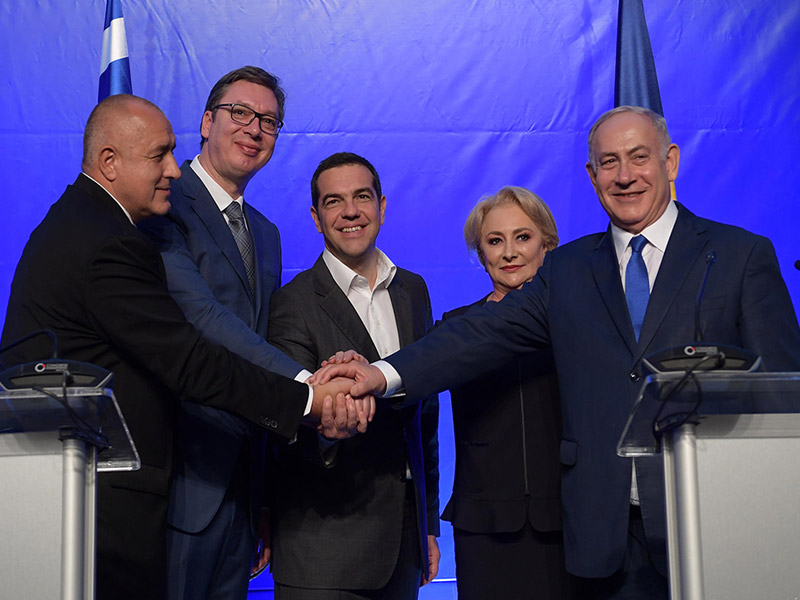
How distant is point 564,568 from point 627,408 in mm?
478

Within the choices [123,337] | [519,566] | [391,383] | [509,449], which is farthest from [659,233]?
[123,337]

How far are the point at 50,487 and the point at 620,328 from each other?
1.23 metres

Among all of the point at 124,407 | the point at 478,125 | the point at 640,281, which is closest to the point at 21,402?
the point at 124,407

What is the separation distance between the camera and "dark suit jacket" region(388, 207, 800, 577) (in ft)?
6.31

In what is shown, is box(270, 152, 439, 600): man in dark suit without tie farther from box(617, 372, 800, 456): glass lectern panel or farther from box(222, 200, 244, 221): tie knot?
box(617, 372, 800, 456): glass lectern panel

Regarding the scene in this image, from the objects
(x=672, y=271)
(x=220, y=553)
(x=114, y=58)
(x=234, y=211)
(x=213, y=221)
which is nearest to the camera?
(x=672, y=271)

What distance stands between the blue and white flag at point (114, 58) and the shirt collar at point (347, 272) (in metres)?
1.69

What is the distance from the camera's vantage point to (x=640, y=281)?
2113 mm

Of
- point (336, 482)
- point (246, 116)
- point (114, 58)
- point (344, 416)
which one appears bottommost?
point (336, 482)

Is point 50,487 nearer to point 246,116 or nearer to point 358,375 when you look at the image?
point 358,375

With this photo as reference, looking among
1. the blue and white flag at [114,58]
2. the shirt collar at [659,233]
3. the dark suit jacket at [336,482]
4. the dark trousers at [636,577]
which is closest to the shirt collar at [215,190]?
the dark suit jacket at [336,482]

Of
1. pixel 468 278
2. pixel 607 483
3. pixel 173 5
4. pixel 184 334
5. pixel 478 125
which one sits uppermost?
pixel 173 5

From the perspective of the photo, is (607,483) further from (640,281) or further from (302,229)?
(302,229)

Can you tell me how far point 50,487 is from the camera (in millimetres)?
1438
